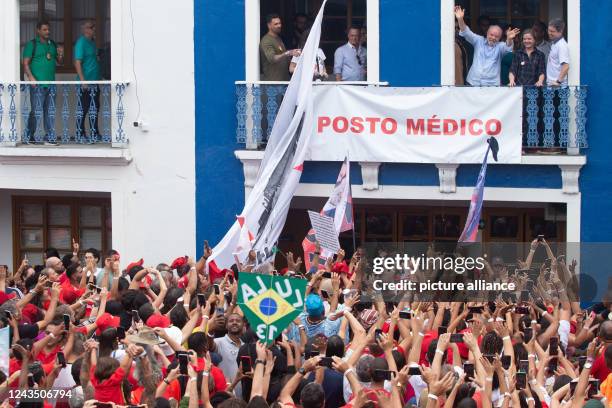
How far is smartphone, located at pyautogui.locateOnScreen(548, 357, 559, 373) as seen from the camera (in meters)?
11.2

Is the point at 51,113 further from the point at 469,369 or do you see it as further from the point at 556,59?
the point at 469,369

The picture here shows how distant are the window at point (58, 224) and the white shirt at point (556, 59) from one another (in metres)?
7.06

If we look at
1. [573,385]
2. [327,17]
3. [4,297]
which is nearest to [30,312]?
[4,297]

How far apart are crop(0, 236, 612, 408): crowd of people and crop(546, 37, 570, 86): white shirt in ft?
14.0

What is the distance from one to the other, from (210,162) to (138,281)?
513cm

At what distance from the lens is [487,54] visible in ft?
62.1

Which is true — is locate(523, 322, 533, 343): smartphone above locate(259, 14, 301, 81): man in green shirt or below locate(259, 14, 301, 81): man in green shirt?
below

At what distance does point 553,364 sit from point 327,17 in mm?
10663

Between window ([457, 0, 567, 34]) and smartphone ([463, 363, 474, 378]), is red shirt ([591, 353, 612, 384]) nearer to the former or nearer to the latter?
smartphone ([463, 363, 474, 378])

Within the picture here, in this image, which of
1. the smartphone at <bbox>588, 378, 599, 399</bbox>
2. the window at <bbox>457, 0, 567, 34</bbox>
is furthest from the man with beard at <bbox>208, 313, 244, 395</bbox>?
the window at <bbox>457, 0, 567, 34</bbox>

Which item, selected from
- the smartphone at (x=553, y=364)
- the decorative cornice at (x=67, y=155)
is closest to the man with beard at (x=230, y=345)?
the smartphone at (x=553, y=364)

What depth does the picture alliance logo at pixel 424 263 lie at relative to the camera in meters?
15.0

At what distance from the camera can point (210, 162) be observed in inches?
783

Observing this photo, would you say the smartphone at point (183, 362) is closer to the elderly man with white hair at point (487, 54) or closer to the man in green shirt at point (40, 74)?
the elderly man with white hair at point (487, 54)
